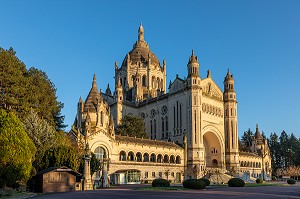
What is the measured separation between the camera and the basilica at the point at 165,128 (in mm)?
64062

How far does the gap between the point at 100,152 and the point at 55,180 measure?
23375mm

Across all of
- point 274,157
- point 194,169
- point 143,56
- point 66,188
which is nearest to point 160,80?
point 143,56

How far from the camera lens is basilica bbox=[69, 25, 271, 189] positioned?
2522 inches

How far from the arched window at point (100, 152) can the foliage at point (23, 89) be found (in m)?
9.52

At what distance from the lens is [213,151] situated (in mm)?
90500

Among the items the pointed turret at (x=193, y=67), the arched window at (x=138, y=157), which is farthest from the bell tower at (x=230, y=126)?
the arched window at (x=138, y=157)

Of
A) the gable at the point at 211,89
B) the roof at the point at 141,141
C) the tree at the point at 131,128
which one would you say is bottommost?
the roof at the point at 141,141

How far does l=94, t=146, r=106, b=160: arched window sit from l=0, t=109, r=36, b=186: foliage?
24.1m

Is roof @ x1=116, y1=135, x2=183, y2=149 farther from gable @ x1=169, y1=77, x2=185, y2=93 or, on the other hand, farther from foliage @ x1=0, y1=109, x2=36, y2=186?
foliage @ x1=0, y1=109, x2=36, y2=186

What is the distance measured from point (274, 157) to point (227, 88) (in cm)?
5112

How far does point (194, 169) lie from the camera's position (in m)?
75.9

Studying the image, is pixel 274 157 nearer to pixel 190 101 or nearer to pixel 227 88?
pixel 227 88

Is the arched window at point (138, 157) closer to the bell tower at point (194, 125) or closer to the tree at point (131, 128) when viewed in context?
the tree at point (131, 128)

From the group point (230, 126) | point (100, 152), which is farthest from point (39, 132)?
point (230, 126)
